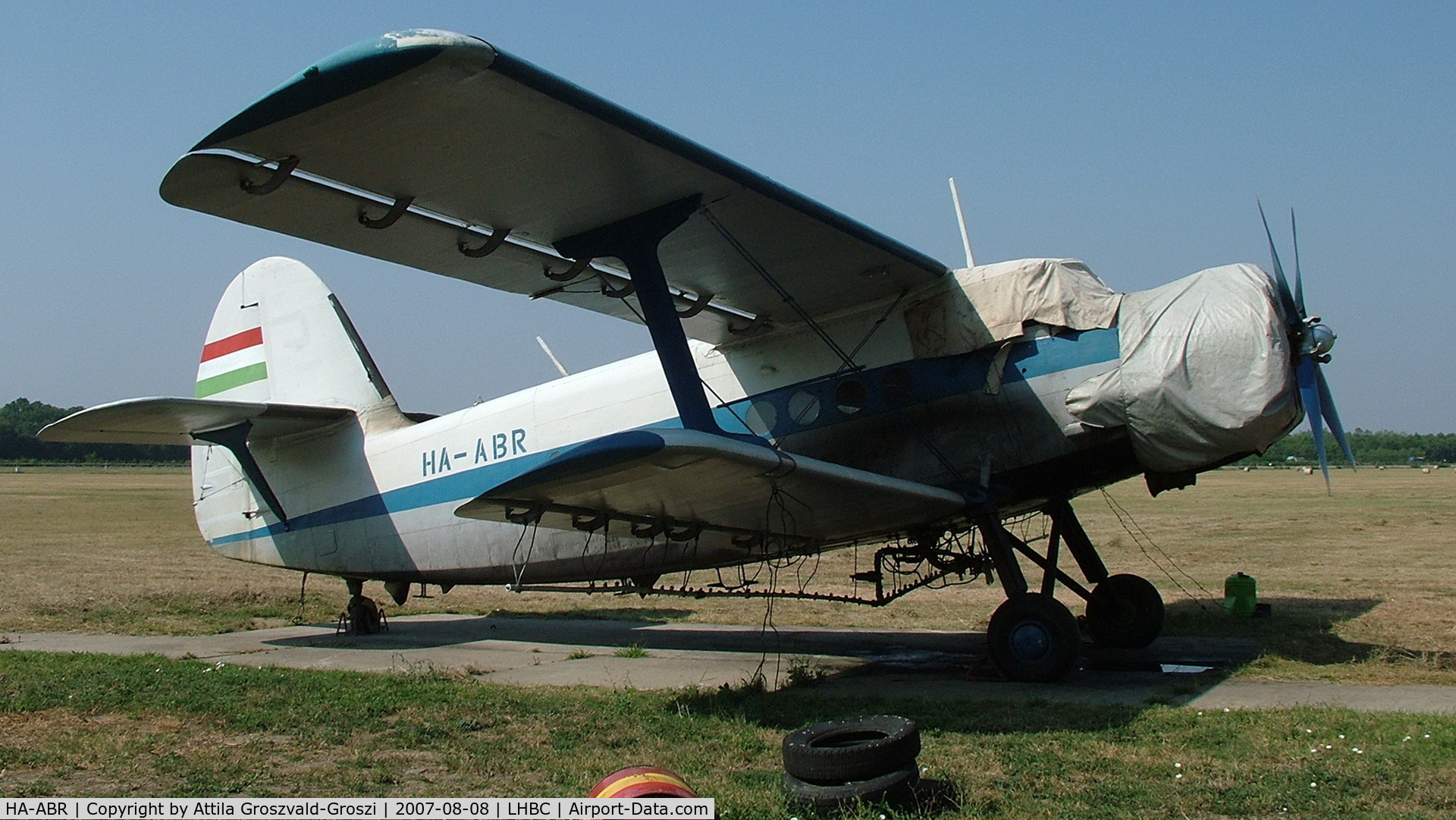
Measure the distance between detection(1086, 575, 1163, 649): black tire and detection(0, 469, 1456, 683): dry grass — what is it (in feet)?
3.16

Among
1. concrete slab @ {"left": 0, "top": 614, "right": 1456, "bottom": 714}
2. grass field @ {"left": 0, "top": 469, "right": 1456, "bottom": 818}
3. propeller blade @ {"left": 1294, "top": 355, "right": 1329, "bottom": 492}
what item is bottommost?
concrete slab @ {"left": 0, "top": 614, "right": 1456, "bottom": 714}

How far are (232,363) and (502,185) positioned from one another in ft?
24.7

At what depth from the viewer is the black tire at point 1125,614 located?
9578 mm

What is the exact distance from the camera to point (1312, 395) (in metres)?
7.96

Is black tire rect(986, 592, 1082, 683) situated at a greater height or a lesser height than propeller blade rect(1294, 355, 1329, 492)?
lesser

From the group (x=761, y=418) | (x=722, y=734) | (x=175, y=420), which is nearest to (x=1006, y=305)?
(x=761, y=418)

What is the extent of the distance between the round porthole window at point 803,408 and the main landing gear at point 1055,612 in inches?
62.6

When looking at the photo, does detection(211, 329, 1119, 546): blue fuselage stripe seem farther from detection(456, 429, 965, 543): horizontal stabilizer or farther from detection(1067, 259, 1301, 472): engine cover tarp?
detection(456, 429, 965, 543): horizontal stabilizer

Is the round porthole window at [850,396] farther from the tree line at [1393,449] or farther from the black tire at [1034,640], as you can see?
the tree line at [1393,449]

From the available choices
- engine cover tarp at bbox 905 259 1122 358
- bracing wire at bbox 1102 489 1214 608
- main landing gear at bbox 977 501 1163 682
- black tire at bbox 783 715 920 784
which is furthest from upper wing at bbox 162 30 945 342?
bracing wire at bbox 1102 489 1214 608

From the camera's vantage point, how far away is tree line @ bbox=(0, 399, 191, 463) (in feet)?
334

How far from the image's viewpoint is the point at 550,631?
1211 centimetres

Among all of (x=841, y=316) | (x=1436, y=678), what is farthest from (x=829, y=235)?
(x=1436, y=678)

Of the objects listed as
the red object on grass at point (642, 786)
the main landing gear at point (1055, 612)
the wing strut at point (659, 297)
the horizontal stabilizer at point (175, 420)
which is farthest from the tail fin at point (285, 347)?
the red object on grass at point (642, 786)
